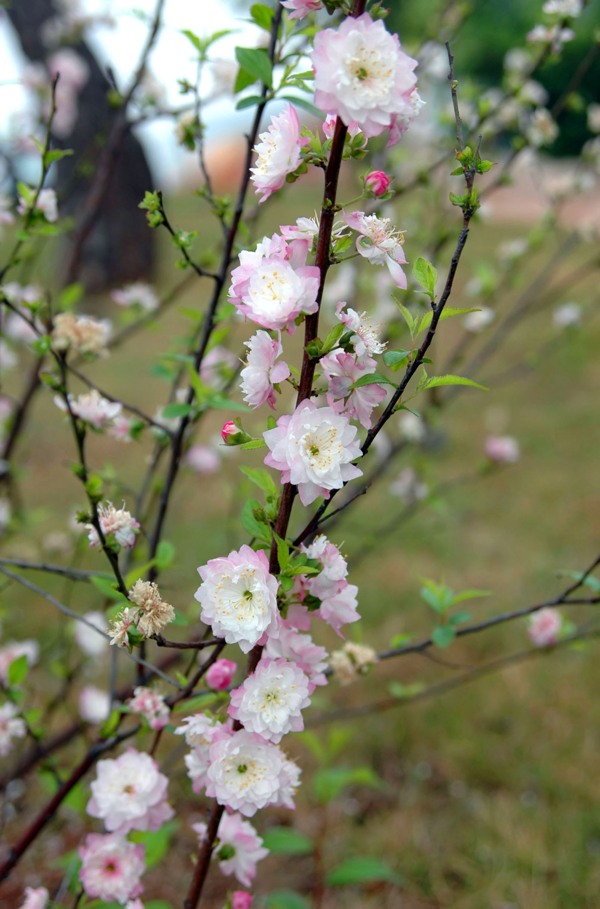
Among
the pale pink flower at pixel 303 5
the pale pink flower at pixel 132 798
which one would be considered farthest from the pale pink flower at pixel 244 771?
the pale pink flower at pixel 303 5

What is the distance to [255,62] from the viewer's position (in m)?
0.96

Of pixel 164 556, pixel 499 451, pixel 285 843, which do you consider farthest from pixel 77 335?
pixel 499 451

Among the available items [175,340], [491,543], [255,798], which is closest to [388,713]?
[491,543]

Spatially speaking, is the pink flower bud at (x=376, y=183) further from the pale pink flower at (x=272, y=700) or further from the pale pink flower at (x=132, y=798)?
the pale pink flower at (x=132, y=798)

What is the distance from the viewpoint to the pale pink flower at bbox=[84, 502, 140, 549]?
906 millimetres

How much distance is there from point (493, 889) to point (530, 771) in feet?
1.42

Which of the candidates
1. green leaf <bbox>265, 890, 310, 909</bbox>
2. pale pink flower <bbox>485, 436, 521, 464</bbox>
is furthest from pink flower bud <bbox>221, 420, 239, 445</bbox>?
pale pink flower <bbox>485, 436, 521, 464</bbox>

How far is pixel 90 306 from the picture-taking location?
745 cm

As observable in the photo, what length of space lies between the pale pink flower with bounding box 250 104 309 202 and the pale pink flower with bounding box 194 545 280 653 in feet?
1.09

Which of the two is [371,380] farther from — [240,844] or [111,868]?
[111,868]

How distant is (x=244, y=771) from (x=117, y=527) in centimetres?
30

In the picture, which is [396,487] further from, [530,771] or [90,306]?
[90,306]

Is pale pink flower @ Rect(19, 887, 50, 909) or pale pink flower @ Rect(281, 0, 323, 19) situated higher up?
pale pink flower @ Rect(281, 0, 323, 19)

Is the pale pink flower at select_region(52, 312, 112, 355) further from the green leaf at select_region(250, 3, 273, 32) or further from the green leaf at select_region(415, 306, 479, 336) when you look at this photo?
the green leaf at select_region(415, 306, 479, 336)
